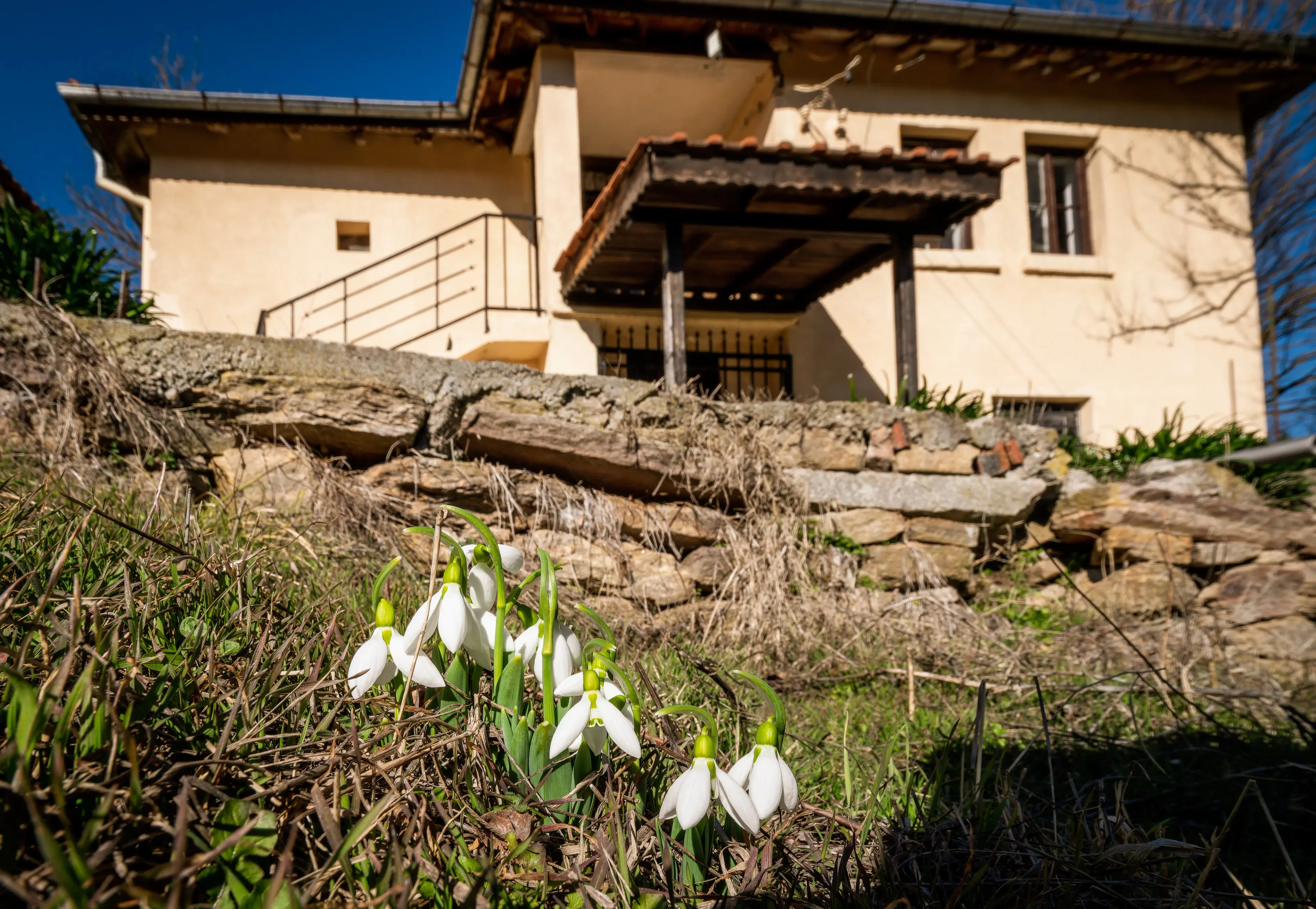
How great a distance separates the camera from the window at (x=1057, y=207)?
8.45 m

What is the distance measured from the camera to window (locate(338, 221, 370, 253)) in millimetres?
Answer: 8367

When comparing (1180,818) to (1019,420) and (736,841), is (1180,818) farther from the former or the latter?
(1019,420)

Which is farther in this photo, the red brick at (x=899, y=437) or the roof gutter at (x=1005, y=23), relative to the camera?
the roof gutter at (x=1005, y=23)

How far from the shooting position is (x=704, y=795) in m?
1.24

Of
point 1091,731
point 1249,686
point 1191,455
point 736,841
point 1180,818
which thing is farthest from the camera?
point 1191,455

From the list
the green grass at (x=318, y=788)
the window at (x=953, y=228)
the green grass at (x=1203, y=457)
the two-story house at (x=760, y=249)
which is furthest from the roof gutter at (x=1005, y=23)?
the green grass at (x=318, y=788)

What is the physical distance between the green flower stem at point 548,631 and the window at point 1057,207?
8396 mm

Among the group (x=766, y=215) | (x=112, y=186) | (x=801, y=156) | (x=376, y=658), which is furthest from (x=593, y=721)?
(x=112, y=186)

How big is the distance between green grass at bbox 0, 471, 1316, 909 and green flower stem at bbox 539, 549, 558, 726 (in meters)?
0.17

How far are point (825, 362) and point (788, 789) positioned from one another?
6632 millimetres

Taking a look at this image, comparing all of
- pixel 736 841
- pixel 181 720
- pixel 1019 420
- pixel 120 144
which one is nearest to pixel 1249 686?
pixel 1019 420

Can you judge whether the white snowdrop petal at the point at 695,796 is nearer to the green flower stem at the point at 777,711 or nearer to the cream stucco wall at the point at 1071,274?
the green flower stem at the point at 777,711

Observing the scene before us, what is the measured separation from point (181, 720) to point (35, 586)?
1.83ft

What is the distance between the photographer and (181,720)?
1405 millimetres
